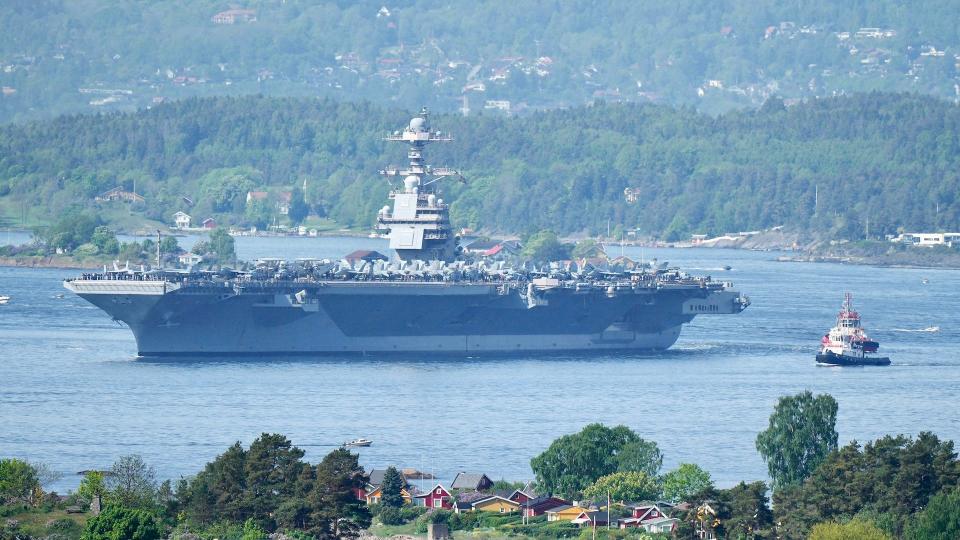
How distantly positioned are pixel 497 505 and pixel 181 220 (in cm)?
10610

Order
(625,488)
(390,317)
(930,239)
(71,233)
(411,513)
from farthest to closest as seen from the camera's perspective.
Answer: (930,239) < (71,233) < (390,317) < (625,488) < (411,513)

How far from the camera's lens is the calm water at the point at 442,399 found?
45312 millimetres

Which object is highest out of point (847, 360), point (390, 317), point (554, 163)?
point (554, 163)

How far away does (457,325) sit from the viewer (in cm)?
6288

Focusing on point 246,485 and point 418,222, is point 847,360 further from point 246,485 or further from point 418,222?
point 246,485

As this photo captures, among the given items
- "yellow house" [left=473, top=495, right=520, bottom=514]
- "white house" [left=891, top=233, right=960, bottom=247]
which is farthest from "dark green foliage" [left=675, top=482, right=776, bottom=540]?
"white house" [left=891, top=233, right=960, bottom=247]

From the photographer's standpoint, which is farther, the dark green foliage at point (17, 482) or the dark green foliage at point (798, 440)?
the dark green foliage at point (798, 440)

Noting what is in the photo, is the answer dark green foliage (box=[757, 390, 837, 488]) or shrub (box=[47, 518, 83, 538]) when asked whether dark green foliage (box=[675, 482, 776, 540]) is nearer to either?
dark green foliage (box=[757, 390, 837, 488])

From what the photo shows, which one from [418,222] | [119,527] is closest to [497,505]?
[119,527]

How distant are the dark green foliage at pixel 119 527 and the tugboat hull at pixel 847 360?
3193cm

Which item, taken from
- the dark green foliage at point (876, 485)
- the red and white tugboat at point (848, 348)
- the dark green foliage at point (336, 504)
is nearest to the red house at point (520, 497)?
the dark green foliage at point (336, 504)

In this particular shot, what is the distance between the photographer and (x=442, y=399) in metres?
52.7

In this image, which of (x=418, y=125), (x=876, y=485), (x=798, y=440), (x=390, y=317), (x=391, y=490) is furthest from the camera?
(x=418, y=125)

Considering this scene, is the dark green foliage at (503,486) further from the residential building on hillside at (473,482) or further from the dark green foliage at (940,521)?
the dark green foliage at (940,521)
